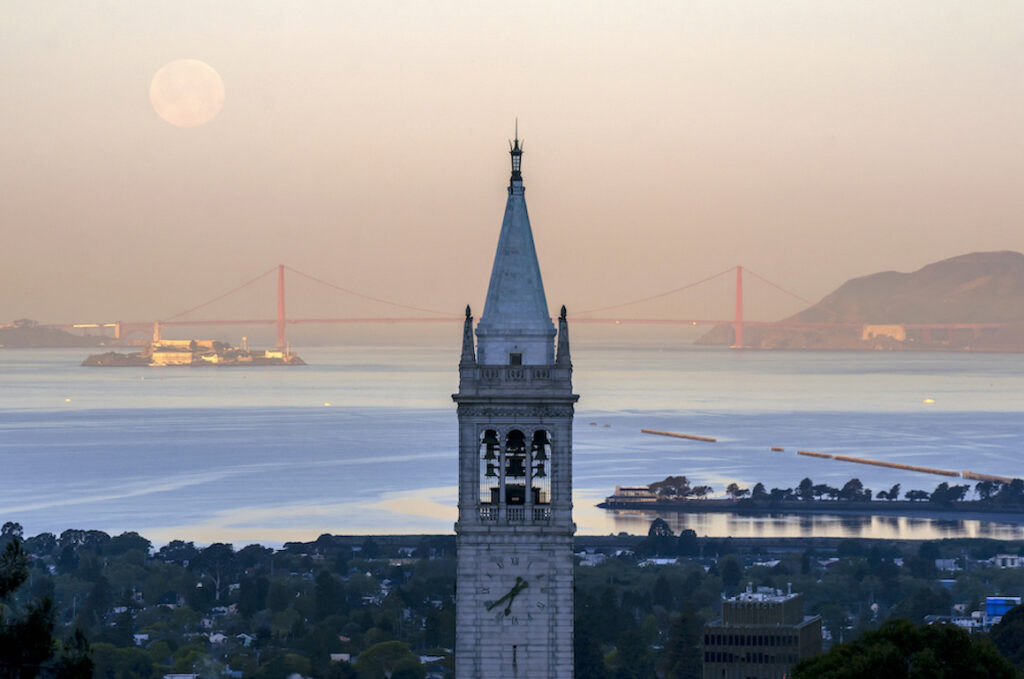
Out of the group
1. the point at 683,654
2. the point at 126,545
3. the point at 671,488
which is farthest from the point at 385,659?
the point at 671,488

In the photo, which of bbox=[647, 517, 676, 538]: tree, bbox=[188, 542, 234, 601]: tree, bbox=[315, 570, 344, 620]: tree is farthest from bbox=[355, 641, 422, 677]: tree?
bbox=[647, 517, 676, 538]: tree

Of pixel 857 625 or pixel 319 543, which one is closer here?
pixel 857 625

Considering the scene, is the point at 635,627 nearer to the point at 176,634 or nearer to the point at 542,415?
the point at 176,634

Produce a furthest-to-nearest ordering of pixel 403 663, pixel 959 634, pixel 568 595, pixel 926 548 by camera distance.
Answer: pixel 926 548 < pixel 403 663 < pixel 959 634 < pixel 568 595

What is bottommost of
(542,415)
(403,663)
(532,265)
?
(403,663)

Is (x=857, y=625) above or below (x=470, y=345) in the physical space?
below

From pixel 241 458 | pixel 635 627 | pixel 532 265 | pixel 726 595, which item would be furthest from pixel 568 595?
pixel 241 458
